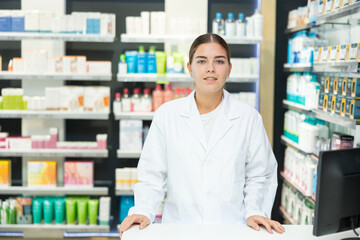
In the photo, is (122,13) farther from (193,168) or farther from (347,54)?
(193,168)

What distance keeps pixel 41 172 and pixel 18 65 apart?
47.6 inches

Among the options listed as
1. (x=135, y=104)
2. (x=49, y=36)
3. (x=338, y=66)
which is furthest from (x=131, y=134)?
(x=338, y=66)

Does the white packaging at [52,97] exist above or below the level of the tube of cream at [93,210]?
above

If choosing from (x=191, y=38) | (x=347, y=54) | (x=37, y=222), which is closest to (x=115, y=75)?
(x=191, y=38)

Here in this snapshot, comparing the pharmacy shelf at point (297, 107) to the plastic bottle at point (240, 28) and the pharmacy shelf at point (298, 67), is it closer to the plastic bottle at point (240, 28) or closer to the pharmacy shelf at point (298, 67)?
the pharmacy shelf at point (298, 67)

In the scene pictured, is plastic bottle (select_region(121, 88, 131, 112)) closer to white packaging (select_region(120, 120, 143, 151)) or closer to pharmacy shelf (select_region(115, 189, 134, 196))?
white packaging (select_region(120, 120, 143, 151))

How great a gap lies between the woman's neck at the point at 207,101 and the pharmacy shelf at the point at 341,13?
1.35 m

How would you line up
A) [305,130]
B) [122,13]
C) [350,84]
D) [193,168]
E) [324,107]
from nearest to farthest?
[193,168] → [350,84] → [324,107] → [305,130] → [122,13]

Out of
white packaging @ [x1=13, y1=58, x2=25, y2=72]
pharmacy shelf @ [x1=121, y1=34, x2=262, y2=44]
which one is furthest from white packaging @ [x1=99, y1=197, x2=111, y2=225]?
pharmacy shelf @ [x1=121, y1=34, x2=262, y2=44]

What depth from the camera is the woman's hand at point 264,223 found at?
Answer: 82.9 inches

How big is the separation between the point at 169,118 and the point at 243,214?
636 mm

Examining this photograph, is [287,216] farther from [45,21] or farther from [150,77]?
[45,21]

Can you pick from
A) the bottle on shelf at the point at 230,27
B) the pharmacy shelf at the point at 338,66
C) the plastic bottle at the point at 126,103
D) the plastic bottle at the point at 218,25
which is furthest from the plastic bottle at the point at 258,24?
the plastic bottle at the point at 126,103

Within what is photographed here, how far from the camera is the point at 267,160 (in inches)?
97.4
